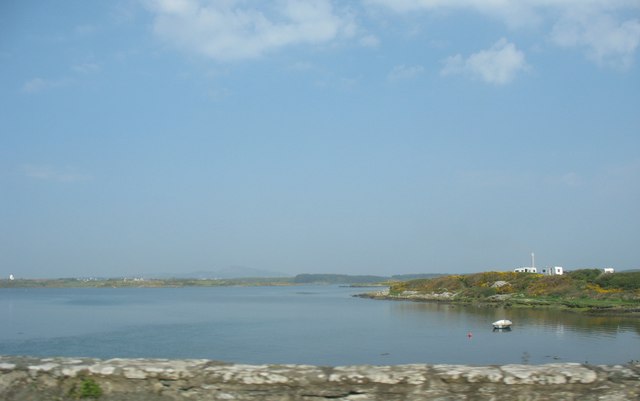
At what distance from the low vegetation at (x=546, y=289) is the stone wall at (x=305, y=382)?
66482 mm

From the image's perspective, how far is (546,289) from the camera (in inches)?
3435

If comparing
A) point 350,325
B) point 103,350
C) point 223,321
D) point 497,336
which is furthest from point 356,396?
point 223,321

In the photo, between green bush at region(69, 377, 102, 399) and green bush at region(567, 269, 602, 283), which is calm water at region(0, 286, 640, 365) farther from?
green bush at region(69, 377, 102, 399)

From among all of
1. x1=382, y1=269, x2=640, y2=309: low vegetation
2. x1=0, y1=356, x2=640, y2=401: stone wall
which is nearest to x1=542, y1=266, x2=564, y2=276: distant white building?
x1=382, y1=269, x2=640, y2=309: low vegetation

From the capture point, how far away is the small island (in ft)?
227

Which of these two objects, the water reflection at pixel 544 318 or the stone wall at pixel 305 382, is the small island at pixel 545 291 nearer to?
the water reflection at pixel 544 318

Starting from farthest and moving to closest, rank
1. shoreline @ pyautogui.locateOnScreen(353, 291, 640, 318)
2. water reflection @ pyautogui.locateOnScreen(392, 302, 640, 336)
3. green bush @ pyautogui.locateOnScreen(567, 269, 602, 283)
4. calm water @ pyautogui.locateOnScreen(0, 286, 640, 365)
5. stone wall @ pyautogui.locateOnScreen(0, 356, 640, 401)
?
green bush @ pyautogui.locateOnScreen(567, 269, 602, 283) < shoreline @ pyautogui.locateOnScreen(353, 291, 640, 318) < water reflection @ pyautogui.locateOnScreen(392, 302, 640, 336) < calm water @ pyautogui.locateOnScreen(0, 286, 640, 365) < stone wall @ pyautogui.locateOnScreen(0, 356, 640, 401)

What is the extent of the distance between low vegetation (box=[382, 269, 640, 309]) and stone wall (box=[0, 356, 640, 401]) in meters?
66.5

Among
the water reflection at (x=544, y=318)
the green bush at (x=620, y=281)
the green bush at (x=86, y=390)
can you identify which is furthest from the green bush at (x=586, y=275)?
the green bush at (x=86, y=390)

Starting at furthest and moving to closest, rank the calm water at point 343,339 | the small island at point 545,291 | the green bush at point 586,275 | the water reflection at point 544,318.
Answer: the green bush at point 586,275 → the small island at point 545,291 → the water reflection at point 544,318 → the calm water at point 343,339

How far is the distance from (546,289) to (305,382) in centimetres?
8991

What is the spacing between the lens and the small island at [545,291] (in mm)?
69188

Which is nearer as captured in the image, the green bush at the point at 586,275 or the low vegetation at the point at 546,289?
the low vegetation at the point at 546,289

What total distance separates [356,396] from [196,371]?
1596mm
